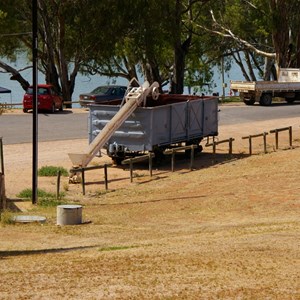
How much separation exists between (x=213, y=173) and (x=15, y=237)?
36.1ft

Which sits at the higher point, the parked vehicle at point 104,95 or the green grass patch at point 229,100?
the parked vehicle at point 104,95

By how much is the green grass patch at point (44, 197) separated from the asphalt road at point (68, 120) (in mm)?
10895

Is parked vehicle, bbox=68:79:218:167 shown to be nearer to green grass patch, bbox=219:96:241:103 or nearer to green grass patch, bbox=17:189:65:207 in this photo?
green grass patch, bbox=17:189:65:207

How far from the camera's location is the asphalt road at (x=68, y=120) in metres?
37.9

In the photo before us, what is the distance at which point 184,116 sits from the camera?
103 ft

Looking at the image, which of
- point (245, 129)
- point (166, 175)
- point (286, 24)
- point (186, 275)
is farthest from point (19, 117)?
point (186, 275)

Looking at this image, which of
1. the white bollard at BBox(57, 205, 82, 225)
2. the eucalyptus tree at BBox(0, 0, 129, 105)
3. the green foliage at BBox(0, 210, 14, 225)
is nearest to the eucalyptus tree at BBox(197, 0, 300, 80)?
the eucalyptus tree at BBox(0, 0, 129, 105)

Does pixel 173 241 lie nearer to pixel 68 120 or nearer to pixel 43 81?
pixel 68 120

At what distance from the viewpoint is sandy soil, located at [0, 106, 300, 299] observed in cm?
1162

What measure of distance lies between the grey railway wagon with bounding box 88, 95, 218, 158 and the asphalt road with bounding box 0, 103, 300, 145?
6.19 meters

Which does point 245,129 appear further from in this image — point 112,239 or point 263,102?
point 112,239

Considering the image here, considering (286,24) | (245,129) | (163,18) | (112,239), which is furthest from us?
(286,24)

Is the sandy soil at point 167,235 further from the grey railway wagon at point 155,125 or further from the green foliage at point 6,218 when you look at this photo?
the grey railway wagon at point 155,125

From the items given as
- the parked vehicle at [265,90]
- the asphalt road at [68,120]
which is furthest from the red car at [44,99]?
the parked vehicle at [265,90]
